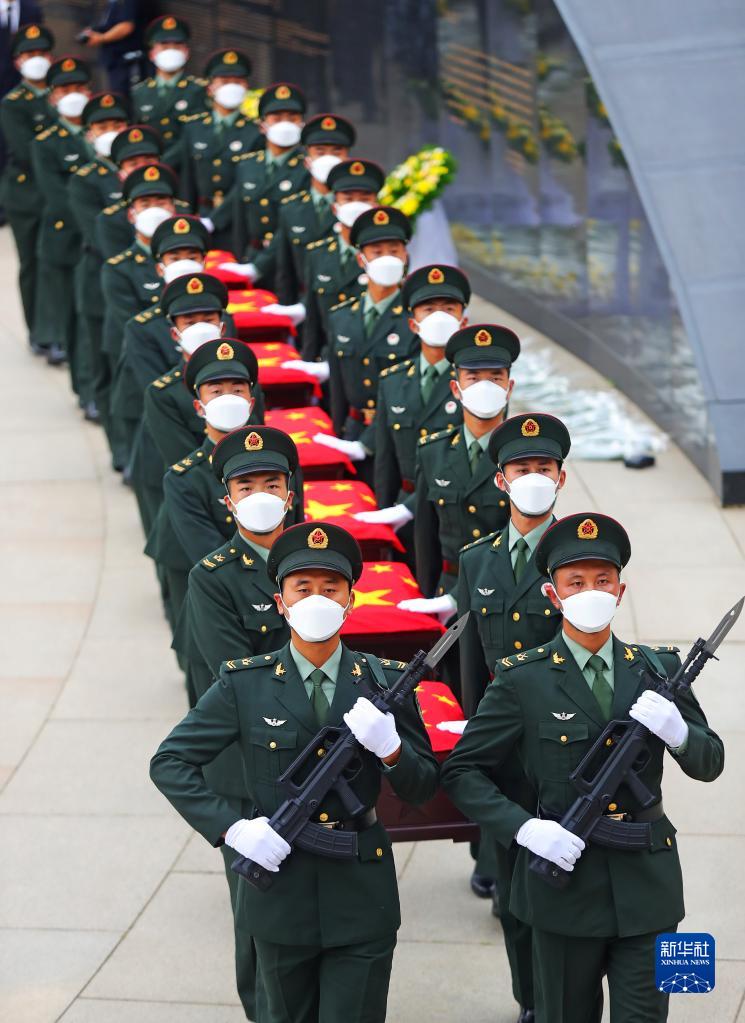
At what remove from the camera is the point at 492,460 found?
21.9 feet

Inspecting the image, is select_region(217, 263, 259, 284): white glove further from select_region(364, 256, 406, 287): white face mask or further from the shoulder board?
the shoulder board

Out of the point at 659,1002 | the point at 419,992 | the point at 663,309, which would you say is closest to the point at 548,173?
the point at 663,309

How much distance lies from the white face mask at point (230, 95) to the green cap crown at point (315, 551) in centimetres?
799

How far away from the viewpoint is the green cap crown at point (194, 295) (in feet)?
28.6

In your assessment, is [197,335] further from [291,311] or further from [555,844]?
[555,844]

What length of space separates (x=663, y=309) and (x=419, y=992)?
6.19 metres

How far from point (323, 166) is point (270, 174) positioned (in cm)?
109

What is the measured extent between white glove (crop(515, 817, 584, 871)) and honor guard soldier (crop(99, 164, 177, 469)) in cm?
584

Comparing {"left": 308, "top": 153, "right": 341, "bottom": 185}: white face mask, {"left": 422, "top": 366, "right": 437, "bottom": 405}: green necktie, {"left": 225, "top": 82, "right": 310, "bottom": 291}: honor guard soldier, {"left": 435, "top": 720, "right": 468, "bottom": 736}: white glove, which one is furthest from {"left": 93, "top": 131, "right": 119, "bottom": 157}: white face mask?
{"left": 435, "top": 720, "right": 468, "bottom": 736}: white glove

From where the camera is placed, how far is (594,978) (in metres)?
5.41

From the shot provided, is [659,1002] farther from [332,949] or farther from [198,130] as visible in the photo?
[198,130]

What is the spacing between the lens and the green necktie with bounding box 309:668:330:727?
206 inches

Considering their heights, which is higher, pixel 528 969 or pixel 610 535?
pixel 610 535

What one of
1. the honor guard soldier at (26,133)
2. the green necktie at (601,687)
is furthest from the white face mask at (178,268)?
the green necktie at (601,687)
